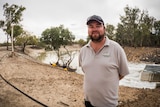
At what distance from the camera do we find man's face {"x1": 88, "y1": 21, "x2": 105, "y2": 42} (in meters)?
2.88

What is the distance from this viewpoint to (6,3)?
123 ft

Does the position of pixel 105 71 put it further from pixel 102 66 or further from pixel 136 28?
pixel 136 28

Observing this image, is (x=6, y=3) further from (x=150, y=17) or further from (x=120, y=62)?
(x=150, y=17)

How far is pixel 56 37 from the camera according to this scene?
30.3 m

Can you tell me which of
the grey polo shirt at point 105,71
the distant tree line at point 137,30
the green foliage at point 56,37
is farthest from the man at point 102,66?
the distant tree line at point 137,30

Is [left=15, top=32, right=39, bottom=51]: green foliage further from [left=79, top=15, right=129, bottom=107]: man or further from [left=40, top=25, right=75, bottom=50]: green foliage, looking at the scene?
[left=79, top=15, right=129, bottom=107]: man

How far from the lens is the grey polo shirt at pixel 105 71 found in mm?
2820

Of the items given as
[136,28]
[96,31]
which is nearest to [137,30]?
[136,28]

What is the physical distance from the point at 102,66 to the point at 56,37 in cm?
2785

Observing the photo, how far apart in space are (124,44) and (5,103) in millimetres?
65636

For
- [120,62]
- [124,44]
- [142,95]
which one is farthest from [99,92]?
[124,44]

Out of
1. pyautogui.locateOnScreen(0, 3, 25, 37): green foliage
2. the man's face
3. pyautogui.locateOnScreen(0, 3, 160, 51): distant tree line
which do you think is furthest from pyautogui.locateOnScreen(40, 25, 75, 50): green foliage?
the man's face

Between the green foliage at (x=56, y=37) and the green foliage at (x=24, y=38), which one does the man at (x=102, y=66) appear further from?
the green foliage at (x=24, y=38)

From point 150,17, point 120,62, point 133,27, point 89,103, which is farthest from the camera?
point 150,17
